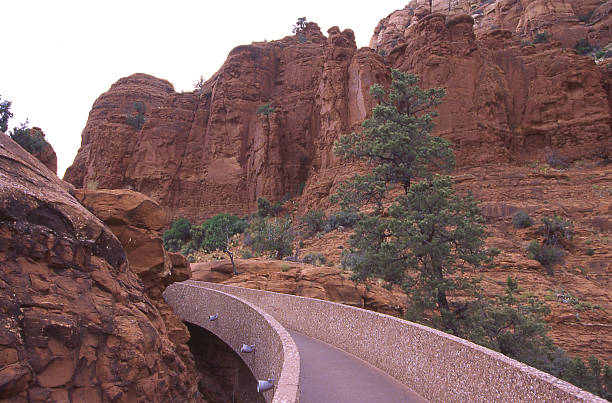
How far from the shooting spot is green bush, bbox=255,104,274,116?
53.9m

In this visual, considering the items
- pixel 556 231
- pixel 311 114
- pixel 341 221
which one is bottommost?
pixel 556 231

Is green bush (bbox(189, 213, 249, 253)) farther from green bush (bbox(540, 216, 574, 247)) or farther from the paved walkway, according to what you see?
the paved walkway

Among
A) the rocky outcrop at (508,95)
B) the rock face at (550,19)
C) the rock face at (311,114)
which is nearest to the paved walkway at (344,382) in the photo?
the rock face at (311,114)

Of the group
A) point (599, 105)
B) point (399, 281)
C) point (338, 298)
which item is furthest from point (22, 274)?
point (599, 105)

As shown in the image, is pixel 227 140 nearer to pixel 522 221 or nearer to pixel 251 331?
pixel 522 221

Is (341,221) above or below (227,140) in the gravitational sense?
below

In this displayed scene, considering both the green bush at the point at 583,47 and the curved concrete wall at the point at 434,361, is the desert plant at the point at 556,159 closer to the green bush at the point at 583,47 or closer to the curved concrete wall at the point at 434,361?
the green bush at the point at 583,47

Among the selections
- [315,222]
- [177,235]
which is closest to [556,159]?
[315,222]

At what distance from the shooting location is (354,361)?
9344mm

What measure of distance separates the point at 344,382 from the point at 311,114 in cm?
4923

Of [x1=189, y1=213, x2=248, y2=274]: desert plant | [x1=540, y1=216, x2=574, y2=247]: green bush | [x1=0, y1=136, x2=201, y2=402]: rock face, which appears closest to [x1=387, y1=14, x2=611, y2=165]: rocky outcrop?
[x1=540, y1=216, x2=574, y2=247]: green bush

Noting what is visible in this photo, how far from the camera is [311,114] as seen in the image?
54.6 m

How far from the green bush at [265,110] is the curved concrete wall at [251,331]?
38.4 metres

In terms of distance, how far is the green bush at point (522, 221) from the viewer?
26.5 metres
